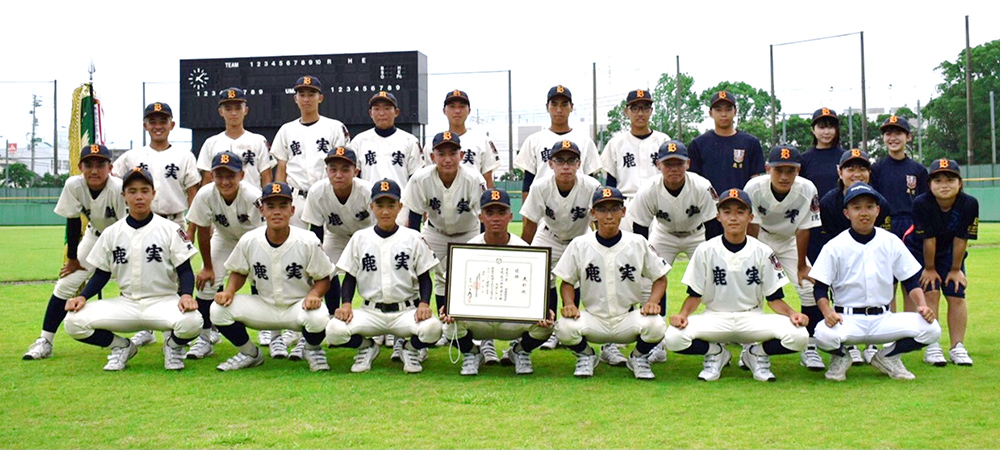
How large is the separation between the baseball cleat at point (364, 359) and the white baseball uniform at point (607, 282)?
1333 millimetres

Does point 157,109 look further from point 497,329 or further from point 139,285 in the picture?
point 497,329

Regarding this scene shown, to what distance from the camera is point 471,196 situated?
7.16 m

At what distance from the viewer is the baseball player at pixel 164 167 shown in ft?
24.6

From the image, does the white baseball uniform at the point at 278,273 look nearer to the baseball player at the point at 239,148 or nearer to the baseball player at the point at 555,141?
the baseball player at the point at 239,148

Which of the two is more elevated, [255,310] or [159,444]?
[255,310]

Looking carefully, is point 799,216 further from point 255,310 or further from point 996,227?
point 996,227

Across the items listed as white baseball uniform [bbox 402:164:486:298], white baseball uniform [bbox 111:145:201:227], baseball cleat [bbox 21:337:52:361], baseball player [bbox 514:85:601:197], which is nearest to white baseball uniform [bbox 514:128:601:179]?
baseball player [bbox 514:85:601:197]

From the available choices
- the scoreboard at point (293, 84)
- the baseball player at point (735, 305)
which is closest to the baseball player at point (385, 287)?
the baseball player at point (735, 305)

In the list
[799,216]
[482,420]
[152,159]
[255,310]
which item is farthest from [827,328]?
[152,159]

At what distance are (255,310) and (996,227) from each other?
76.9 feet

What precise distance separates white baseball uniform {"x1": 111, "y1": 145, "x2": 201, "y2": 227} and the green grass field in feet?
4.05

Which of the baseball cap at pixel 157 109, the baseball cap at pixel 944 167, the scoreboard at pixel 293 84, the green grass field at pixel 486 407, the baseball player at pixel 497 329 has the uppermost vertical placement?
the scoreboard at pixel 293 84

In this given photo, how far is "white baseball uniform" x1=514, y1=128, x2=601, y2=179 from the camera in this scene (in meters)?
7.59

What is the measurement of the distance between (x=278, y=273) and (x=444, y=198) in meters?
1.37
